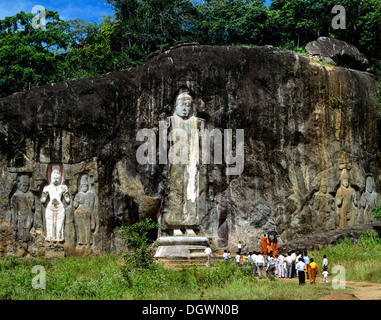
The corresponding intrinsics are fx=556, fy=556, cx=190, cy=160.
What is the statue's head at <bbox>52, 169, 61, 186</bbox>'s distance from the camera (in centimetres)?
1833

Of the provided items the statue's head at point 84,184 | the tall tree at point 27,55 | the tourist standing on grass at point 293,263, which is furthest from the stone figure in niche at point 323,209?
the tall tree at point 27,55

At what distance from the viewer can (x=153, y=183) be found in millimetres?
19078

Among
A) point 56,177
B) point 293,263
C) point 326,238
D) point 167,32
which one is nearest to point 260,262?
point 293,263

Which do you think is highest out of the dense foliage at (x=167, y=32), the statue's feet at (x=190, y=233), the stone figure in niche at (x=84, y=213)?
the dense foliage at (x=167, y=32)

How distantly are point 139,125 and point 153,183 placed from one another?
207cm

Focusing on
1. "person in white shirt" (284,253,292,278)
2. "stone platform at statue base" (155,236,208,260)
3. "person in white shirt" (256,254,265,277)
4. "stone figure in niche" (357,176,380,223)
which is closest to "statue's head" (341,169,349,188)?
"stone figure in niche" (357,176,380,223)

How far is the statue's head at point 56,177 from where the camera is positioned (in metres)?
18.3

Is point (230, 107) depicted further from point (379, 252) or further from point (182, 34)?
point (182, 34)

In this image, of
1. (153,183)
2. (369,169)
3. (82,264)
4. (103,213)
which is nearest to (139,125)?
(153,183)

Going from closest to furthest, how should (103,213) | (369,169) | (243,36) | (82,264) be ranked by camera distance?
1. (82,264)
2. (103,213)
3. (369,169)
4. (243,36)

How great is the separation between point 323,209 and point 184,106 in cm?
624

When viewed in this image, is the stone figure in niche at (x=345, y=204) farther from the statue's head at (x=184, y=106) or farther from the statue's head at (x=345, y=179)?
the statue's head at (x=184, y=106)

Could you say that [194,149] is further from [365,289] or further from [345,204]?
[365,289]

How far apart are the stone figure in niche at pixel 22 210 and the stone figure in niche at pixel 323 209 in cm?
981
